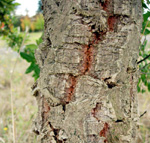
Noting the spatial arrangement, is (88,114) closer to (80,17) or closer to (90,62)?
(90,62)

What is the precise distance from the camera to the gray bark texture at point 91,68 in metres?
0.67

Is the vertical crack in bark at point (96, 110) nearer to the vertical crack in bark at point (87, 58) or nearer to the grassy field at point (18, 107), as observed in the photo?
the vertical crack in bark at point (87, 58)

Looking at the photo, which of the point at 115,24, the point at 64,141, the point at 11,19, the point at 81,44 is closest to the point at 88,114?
the point at 64,141

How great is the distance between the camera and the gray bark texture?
67 centimetres

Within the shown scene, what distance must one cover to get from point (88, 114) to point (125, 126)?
190mm

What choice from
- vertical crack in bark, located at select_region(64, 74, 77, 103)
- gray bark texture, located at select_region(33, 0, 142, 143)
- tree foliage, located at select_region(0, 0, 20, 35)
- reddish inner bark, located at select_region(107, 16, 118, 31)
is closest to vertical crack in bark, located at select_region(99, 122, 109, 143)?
gray bark texture, located at select_region(33, 0, 142, 143)

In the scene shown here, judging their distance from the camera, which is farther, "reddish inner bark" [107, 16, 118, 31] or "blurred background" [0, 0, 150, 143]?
"blurred background" [0, 0, 150, 143]

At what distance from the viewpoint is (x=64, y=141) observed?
72 cm

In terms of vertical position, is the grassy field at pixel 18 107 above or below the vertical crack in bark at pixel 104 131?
below

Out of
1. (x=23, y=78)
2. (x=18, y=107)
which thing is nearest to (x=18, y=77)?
(x=23, y=78)

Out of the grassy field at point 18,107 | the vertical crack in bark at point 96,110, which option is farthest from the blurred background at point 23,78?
the vertical crack in bark at point 96,110

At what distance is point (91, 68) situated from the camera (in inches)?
27.4

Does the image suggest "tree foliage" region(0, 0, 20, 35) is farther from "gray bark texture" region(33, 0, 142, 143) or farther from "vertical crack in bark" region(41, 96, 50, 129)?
"vertical crack in bark" region(41, 96, 50, 129)

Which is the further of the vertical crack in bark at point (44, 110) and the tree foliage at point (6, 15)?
the tree foliage at point (6, 15)
